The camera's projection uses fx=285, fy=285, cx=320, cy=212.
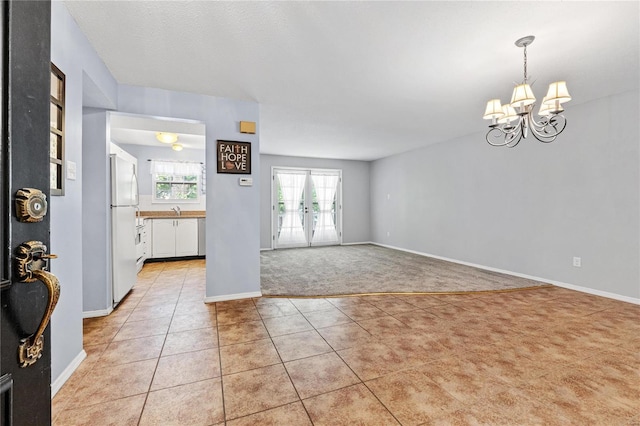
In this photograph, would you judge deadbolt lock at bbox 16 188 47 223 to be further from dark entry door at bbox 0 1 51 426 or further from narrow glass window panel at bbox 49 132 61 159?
→ narrow glass window panel at bbox 49 132 61 159

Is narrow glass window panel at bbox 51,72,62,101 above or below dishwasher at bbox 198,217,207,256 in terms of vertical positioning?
above

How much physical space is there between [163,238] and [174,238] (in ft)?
0.65

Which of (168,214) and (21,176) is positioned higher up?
(21,176)

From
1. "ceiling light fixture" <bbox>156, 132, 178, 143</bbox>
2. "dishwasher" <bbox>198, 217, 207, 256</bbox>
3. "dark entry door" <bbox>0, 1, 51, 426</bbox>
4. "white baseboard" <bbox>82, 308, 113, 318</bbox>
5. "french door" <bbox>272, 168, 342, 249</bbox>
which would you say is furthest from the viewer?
"french door" <bbox>272, 168, 342, 249</bbox>

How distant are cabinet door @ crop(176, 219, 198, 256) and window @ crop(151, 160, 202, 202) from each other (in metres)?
0.77

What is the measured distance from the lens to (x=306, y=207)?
306 inches

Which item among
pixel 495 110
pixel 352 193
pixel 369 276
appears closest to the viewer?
pixel 495 110

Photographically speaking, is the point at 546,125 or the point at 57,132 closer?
the point at 57,132

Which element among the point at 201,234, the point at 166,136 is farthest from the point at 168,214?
the point at 166,136

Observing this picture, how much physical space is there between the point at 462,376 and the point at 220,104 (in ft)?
11.7

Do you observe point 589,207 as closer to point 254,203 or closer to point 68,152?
point 254,203

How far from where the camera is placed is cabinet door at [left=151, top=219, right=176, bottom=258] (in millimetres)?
5719

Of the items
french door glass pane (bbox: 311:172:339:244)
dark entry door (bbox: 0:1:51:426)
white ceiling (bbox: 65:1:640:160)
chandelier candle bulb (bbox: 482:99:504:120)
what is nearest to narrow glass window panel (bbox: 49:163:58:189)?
white ceiling (bbox: 65:1:640:160)

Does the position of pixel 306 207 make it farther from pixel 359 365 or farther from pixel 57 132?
pixel 57 132
